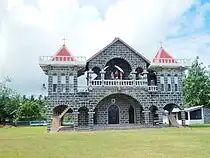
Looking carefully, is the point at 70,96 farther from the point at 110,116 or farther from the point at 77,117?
the point at 110,116

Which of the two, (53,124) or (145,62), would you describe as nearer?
(53,124)

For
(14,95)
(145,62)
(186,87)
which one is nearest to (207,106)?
(186,87)

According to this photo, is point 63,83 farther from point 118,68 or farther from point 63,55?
point 118,68

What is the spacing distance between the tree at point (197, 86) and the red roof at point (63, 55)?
19.6 meters

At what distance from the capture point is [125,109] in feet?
97.0

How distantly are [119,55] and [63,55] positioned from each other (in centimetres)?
531

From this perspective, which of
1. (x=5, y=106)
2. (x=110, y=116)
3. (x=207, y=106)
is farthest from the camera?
(x=5, y=106)

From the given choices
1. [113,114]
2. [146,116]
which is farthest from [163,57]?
[113,114]

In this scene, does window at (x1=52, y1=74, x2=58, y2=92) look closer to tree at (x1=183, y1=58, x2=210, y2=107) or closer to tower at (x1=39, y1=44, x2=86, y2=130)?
tower at (x1=39, y1=44, x2=86, y2=130)

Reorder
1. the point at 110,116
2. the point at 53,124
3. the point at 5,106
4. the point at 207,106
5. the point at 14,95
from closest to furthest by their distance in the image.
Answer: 1. the point at 53,124
2. the point at 110,116
3. the point at 207,106
4. the point at 5,106
5. the point at 14,95

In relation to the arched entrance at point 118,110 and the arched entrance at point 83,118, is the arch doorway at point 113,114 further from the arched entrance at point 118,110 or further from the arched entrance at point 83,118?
the arched entrance at point 83,118

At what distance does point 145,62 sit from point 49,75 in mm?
9215

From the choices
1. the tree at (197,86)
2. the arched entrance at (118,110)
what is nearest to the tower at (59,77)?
the arched entrance at (118,110)

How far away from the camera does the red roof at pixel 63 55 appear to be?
89.5 feet
